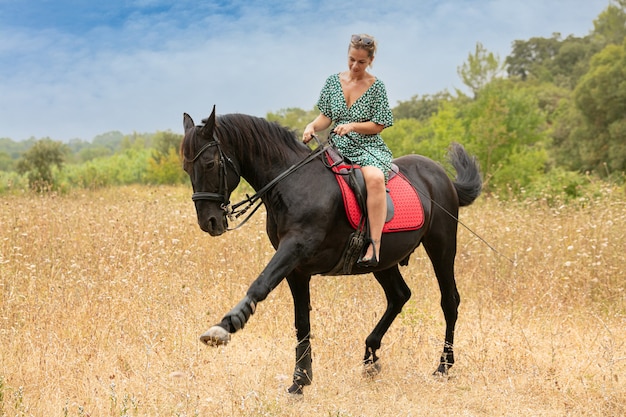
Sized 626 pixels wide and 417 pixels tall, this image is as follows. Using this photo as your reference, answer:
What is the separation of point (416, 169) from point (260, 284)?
2.41 meters

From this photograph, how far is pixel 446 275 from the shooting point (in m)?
6.08

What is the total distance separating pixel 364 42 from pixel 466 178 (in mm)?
2394

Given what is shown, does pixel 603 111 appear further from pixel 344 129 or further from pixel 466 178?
pixel 344 129

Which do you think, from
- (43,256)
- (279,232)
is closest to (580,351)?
(279,232)

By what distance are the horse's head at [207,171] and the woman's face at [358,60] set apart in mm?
1310

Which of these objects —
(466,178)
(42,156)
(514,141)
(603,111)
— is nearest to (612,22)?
(603,111)

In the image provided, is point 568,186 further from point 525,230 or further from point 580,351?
point 580,351

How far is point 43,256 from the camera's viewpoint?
834 centimetres

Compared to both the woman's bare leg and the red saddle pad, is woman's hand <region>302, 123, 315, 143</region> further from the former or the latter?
the woman's bare leg

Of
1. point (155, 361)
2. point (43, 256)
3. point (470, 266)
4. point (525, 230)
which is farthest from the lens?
point (525, 230)

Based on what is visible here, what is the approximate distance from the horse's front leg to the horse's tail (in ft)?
8.86

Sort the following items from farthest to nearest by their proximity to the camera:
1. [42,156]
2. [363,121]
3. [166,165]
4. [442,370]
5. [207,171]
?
[166,165], [42,156], [442,370], [363,121], [207,171]

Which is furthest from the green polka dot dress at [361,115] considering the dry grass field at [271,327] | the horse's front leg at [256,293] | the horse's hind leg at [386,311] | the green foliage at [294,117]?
the green foliage at [294,117]

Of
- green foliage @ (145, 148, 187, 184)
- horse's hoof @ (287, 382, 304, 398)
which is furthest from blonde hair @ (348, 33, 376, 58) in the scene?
green foliage @ (145, 148, 187, 184)
